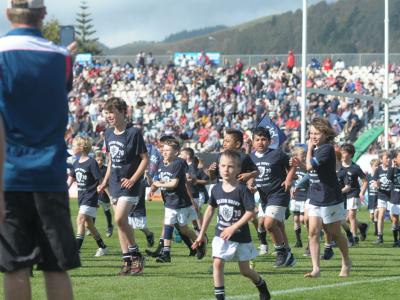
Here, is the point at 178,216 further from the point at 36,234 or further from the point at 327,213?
the point at 36,234

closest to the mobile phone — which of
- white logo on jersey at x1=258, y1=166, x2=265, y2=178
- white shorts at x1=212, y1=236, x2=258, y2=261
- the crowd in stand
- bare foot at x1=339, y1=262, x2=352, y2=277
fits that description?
white shorts at x1=212, y1=236, x2=258, y2=261

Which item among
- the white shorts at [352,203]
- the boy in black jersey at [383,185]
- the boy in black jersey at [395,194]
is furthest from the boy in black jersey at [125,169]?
the boy in black jersey at [383,185]

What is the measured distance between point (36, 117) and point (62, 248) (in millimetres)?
843

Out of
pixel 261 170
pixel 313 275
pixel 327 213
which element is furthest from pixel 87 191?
pixel 313 275

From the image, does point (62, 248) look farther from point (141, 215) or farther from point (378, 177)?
point (378, 177)

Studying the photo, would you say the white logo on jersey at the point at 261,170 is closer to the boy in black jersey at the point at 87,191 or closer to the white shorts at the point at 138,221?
the boy in black jersey at the point at 87,191

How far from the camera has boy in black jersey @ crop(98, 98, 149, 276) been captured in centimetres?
1318

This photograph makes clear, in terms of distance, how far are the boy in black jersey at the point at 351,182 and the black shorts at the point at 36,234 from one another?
503 inches

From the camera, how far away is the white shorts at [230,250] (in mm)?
10375

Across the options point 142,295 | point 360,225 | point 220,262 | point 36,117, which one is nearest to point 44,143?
point 36,117

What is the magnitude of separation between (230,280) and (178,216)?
→ 11.3 ft

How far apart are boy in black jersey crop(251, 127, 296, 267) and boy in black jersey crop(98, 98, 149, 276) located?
2136 millimetres

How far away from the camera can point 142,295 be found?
37.3 feet

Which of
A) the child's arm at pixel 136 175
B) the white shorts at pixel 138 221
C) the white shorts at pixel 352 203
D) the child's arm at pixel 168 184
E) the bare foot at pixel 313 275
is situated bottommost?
the white shorts at pixel 352 203
